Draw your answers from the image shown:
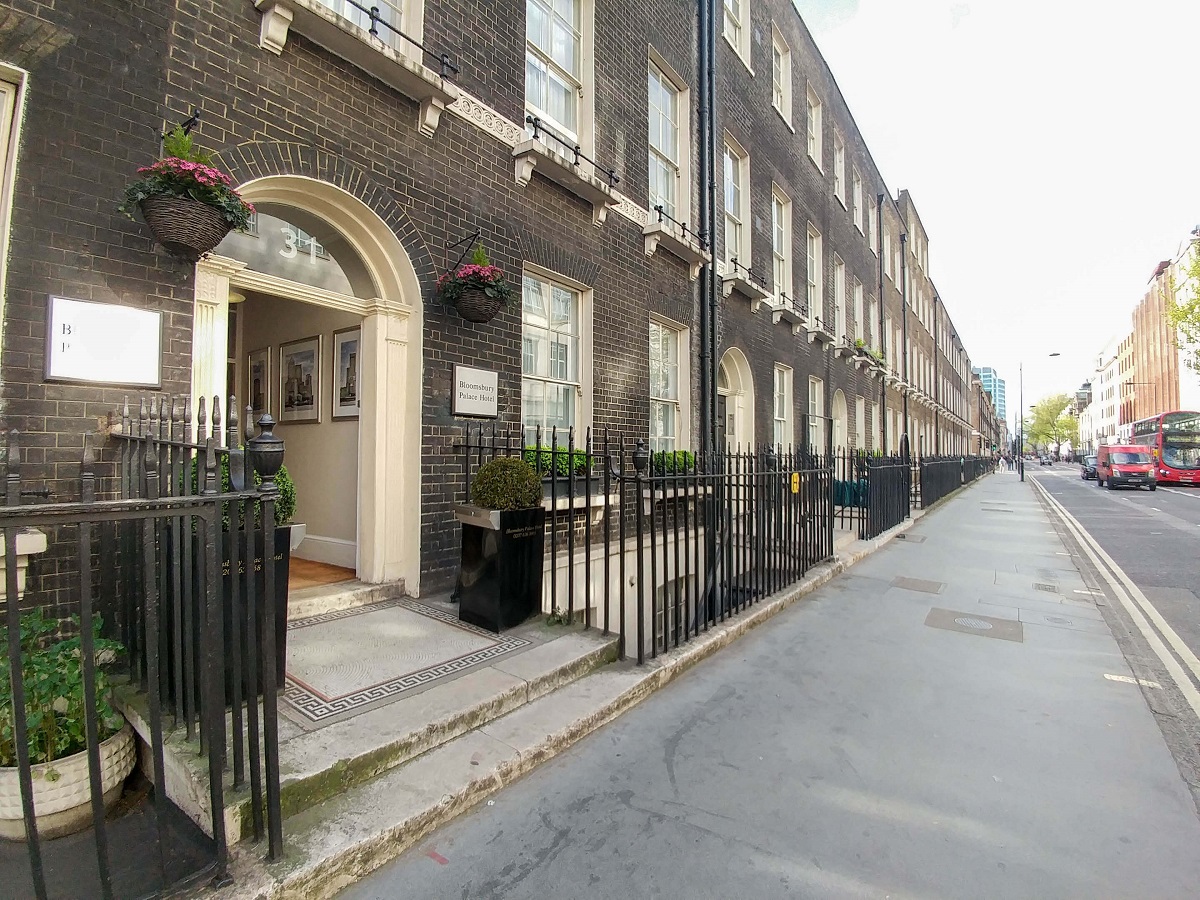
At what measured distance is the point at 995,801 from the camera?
2.62 meters

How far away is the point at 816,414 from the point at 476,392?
11.6m

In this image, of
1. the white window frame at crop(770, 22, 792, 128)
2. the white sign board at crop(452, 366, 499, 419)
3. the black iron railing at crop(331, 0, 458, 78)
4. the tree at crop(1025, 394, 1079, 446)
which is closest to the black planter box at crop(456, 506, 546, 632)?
the white sign board at crop(452, 366, 499, 419)

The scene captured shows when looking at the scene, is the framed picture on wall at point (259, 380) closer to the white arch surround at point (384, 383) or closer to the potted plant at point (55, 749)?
the white arch surround at point (384, 383)

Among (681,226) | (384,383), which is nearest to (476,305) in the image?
(384,383)

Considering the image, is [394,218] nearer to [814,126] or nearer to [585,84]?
[585,84]

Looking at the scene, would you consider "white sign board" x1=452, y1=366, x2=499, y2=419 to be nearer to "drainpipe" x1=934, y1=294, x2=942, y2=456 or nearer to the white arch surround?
the white arch surround

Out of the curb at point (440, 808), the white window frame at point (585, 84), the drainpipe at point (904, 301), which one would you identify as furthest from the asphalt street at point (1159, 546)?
the drainpipe at point (904, 301)

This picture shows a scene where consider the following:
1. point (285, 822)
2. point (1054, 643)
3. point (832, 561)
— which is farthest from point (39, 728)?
point (832, 561)

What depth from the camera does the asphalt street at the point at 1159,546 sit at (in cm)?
632

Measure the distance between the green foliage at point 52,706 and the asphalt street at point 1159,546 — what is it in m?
7.63

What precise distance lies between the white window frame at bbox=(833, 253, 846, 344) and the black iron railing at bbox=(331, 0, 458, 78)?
1314cm

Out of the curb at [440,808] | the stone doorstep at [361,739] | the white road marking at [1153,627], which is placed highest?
the stone doorstep at [361,739]

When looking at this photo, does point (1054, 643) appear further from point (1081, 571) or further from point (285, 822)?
point (285, 822)

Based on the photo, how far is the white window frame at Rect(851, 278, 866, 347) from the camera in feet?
58.7
